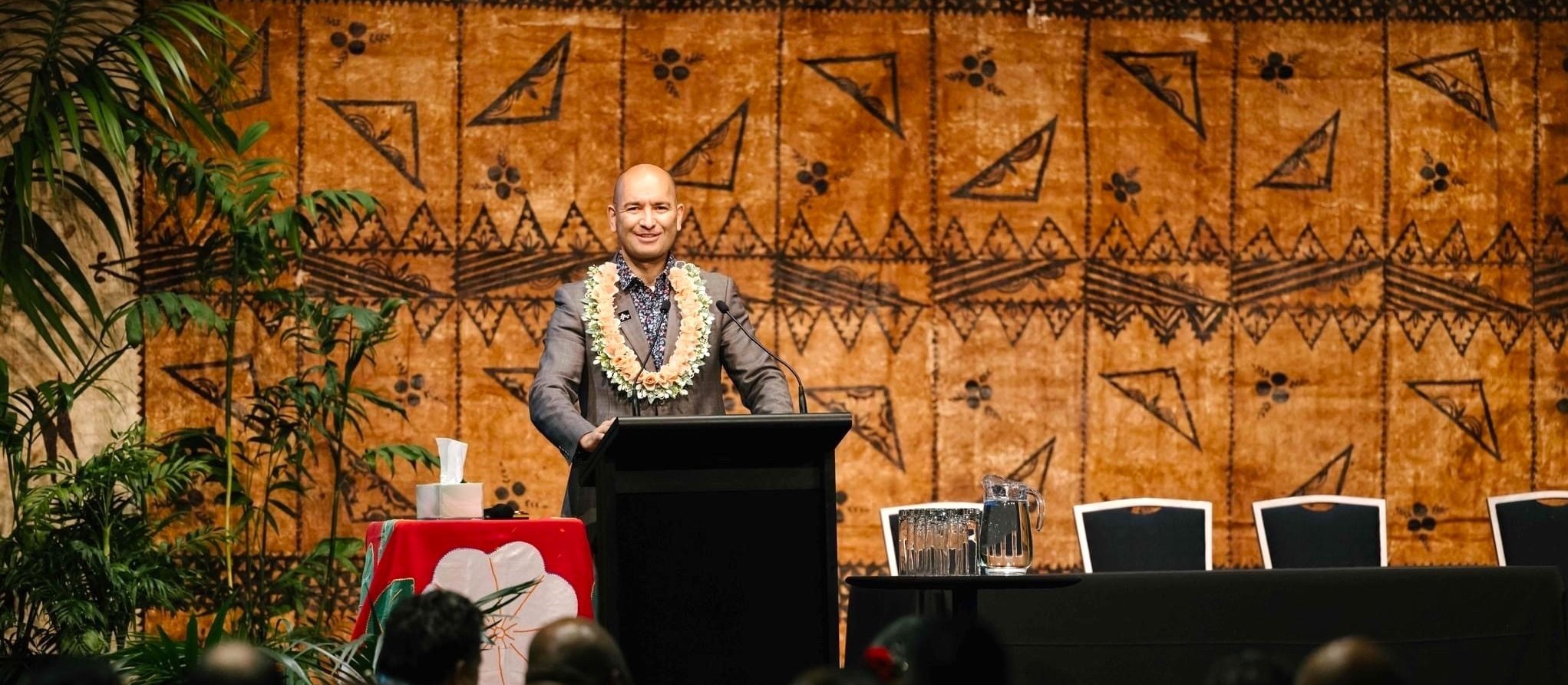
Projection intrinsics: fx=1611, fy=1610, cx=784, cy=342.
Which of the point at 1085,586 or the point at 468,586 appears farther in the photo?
the point at 1085,586

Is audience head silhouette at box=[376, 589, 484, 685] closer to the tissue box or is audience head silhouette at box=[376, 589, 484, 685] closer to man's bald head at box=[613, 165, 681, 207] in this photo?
the tissue box

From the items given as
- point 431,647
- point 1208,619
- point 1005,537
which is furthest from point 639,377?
point 431,647

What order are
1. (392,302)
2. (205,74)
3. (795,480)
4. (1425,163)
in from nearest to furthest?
1. (795,480)
2. (392,302)
3. (205,74)
4. (1425,163)

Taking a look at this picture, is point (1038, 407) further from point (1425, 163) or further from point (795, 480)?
point (795, 480)

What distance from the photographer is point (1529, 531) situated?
4887 millimetres

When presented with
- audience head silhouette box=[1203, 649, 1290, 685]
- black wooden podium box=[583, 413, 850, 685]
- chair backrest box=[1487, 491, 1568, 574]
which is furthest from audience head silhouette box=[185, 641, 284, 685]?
chair backrest box=[1487, 491, 1568, 574]

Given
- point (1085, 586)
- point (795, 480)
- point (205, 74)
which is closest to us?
point (795, 480)

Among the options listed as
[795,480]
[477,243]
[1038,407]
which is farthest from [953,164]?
[795,480]

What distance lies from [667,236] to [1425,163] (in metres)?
3.75

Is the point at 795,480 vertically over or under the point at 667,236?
under

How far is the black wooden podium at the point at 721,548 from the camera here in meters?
3.03

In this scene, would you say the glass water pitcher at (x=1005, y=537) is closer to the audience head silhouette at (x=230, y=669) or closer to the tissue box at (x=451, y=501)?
the tissue box at (x=451, y=501)

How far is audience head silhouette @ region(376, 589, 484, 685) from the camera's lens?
193cm

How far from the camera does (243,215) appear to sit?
5.19 metres
